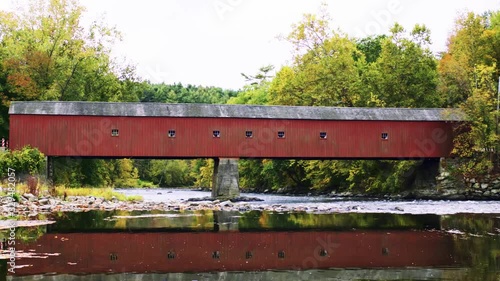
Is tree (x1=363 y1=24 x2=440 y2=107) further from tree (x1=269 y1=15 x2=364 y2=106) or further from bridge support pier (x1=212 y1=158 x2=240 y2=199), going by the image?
bridge support pier (x1=212 y1=158 x2=240 y2=199)

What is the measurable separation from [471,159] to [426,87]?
8.41 metres

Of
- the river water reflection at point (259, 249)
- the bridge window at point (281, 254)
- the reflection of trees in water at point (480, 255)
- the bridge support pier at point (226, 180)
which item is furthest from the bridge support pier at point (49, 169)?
the reflection of trees in water at point (480, 255)

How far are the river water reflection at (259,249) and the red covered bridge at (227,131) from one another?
41.2 feet

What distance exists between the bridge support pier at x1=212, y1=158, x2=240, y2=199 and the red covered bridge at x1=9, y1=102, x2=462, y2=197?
114 mm

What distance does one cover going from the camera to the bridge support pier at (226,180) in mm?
33969

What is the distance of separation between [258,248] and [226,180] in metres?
20.6

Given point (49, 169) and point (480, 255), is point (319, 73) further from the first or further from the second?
point (480, 255)

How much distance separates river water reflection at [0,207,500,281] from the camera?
10.7 metres

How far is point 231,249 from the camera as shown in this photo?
1348 cm

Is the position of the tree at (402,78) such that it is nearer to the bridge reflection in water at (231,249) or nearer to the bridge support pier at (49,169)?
the bridge support pier at (49,169)

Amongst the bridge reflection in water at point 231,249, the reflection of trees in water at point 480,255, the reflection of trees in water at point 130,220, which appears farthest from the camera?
the reflection of trees in water at point 130,220

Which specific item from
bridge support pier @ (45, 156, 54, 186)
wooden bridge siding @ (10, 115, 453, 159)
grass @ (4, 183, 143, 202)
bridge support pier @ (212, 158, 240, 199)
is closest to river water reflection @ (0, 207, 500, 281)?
grass @ (4, 183, 143, 202)

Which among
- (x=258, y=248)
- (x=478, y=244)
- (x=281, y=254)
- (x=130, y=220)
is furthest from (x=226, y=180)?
(x=281, y=254)

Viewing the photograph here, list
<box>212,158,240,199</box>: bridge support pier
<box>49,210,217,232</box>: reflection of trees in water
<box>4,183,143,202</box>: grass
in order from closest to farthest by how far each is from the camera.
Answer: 1. <box>49,210,217,232</box>: reflection of trees in water
2. <box>4,183,143,202</box>: grass
3. <box>212,158,240,199</box>: bridge support pier
